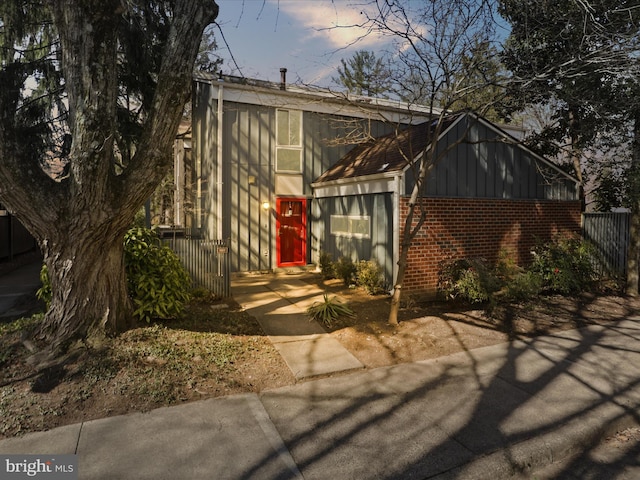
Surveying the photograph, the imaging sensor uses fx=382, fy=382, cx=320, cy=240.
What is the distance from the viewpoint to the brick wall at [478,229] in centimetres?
833

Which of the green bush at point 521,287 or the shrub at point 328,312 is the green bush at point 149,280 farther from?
the green bush at point 521,287

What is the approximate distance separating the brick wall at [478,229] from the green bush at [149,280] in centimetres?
461

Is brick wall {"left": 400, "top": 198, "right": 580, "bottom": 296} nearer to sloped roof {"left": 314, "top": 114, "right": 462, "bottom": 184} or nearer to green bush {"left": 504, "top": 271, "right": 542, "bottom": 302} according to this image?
sloped roof {"left": 314, "top": 114, "right": 462, "bottom": 184}

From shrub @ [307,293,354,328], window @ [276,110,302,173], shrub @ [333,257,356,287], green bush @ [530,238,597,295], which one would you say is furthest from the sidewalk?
window @ [276,110,302,173]

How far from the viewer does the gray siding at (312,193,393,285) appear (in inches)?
332

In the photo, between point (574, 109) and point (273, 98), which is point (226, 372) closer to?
point (273, 98)

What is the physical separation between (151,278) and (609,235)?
1165 centimetres

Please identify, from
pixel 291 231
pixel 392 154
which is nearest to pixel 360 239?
pixel 392 154

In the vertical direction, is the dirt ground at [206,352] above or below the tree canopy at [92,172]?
below

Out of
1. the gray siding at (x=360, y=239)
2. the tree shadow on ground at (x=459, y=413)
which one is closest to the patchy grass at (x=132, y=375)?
the tree shadow on ground at (x=459, y=413)

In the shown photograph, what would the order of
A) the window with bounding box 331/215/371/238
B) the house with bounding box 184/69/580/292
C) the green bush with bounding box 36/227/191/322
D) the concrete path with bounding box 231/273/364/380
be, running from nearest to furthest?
the concrete path with bounding box 231/273/364/380 < the green bush with bounding box 36/227/191/322 < the house with bounding box 184/69/580/292 < the window with bounding box 331/215/371/238

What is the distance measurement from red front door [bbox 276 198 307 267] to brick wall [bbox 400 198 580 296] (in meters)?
4.06

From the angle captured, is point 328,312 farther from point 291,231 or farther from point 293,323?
point 291,231

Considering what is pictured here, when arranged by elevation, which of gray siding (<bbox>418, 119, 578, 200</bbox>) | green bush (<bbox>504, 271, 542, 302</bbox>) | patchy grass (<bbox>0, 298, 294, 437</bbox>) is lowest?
patchy grass (<bbox>0, 298, 294, 437</bbox>)
